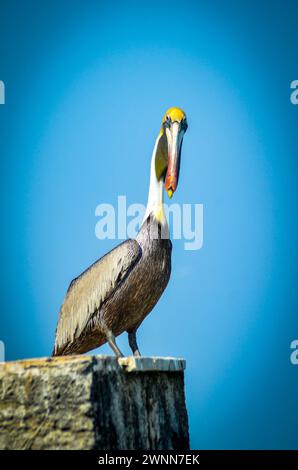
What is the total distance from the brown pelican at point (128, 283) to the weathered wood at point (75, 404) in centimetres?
121

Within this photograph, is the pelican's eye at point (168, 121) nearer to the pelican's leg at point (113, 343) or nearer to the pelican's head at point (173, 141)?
the pelican's head at point (173, 141)

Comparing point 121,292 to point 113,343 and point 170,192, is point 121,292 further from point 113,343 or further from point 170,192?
point 170,192

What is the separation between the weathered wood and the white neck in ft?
6.81

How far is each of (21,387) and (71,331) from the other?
2061 mm

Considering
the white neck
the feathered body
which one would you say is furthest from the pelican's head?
the feathered body

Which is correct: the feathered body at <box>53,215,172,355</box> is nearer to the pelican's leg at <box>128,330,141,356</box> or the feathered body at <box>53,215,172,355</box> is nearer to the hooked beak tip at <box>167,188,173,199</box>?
the pelican's leg at <box>128,330,141,356</box>

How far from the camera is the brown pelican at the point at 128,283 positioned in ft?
25.0

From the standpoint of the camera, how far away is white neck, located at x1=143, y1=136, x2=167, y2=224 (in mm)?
8008

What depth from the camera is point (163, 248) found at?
25.5 feet

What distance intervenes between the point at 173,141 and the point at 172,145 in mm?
51
